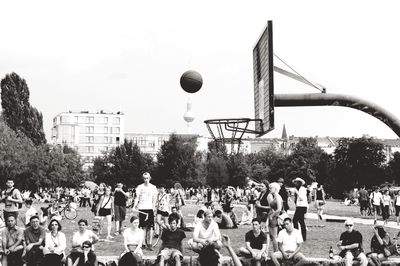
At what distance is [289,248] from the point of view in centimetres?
1293

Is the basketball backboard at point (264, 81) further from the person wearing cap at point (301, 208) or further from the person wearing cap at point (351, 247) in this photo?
the person wearing cap at point (301, 208)

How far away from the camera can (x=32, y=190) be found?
68.8 meters

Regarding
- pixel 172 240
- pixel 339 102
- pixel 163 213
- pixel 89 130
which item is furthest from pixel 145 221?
pixel 89 130

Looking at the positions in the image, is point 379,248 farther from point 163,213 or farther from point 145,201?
point 163,213

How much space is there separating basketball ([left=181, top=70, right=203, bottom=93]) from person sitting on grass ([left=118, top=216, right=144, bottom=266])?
3.51 m

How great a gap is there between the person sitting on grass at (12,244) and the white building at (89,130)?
484ft

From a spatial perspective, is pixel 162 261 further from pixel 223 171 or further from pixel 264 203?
pixel 223 171

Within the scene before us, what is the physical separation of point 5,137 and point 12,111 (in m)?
18.3

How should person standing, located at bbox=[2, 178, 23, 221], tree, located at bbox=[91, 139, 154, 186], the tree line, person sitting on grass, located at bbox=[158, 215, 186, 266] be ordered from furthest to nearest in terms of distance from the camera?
1. tree, located at bbox=[91, 139, 154, 186]
2. the tree line
3. person standing, located at bbox=[2, 178, 23, 221]
4. person sitting on grass, located at bbox=[158, 215, 186, 266]

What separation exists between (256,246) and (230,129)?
4674 millimetres

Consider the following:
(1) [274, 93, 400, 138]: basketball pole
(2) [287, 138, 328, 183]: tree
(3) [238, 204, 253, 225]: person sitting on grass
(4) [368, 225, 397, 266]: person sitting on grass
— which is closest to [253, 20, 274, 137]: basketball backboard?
(1) [274, 93, 400, 138]: basketball pole

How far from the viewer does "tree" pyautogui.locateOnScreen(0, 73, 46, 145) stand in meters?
68.9

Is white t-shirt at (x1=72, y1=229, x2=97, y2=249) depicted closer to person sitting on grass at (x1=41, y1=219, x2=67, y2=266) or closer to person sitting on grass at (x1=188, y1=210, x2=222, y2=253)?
person sitting on grass at (x1=41, y1=219, x2=67, y2=266)

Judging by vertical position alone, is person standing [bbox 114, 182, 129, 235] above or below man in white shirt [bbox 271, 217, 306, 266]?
above
